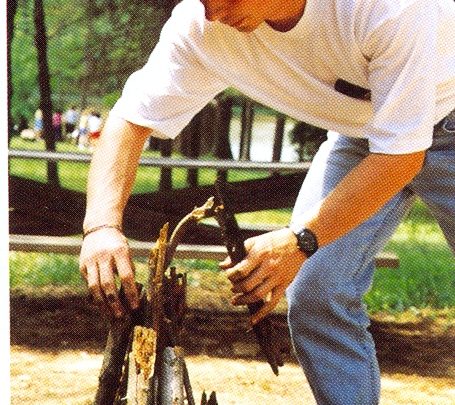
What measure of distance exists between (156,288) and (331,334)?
612mm

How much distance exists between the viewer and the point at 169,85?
6.27 feet

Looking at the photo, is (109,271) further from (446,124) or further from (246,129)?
(246,129)

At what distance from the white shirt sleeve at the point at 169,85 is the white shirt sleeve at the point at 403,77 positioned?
1.20ft

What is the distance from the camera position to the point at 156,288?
161cm

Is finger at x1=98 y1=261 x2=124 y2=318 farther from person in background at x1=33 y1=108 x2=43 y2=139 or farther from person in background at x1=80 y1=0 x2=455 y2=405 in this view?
person in background at x1=33 y1=108 x2=43 y2=139

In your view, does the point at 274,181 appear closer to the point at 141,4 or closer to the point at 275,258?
the point at 141,4

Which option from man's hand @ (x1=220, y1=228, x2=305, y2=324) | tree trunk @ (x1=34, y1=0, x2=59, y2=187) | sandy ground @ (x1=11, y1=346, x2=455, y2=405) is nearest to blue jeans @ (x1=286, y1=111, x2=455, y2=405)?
man's hand @ (x1=220, y1=228, x2=305, y2=324)

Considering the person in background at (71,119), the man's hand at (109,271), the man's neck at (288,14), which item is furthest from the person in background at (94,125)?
the man's hand at (109,271)

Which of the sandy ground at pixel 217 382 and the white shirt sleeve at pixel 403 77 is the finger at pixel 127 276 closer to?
the white shirt sleeve at pixel 403 77

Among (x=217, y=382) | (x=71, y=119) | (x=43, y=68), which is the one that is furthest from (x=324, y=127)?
(x=71, y=119)

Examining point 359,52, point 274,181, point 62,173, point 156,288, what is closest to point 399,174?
point 359,52

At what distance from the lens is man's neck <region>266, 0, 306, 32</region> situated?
5.69ft

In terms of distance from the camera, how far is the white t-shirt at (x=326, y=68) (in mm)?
1632

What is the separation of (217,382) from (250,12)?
1926 mm
